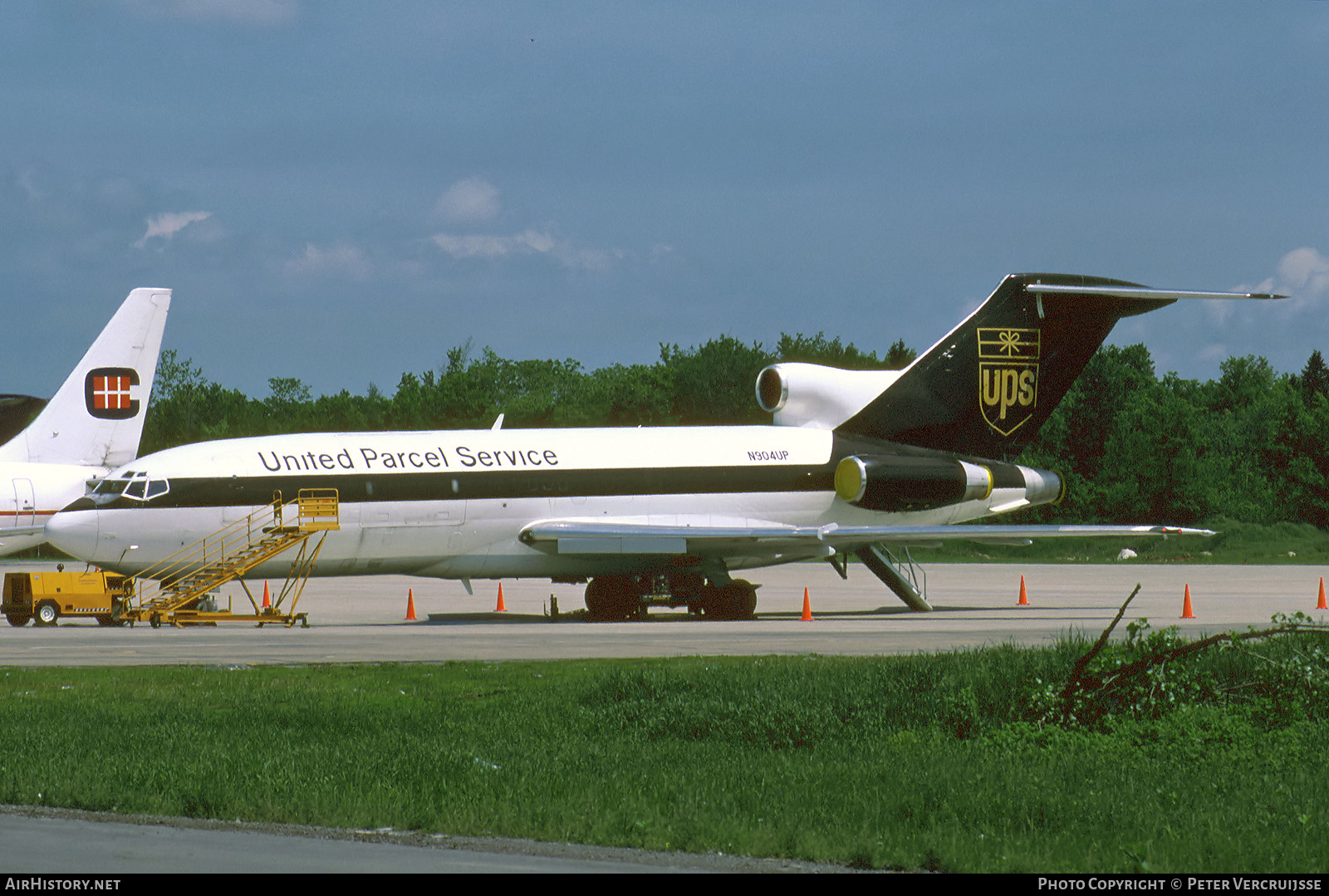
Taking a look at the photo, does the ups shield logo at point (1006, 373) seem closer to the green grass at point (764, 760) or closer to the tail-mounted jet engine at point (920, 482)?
the tail-mounted jet engine at point (920, 482)

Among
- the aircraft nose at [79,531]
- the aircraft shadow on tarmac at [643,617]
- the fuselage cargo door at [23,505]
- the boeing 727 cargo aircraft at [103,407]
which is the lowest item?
the aircraft shadow on tarmac at [643,617]

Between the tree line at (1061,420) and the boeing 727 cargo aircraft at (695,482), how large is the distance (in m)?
38.6

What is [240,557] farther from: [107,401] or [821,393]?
[821,393]

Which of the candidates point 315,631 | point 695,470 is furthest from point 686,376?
point 315,631

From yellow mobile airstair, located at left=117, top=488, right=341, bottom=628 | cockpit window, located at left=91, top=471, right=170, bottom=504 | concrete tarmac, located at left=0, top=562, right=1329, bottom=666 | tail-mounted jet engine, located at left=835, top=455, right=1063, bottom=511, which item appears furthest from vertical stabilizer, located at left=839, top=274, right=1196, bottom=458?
cockpit window, located at left=91, top=471, right=170, bottom=504

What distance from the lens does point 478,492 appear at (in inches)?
1211

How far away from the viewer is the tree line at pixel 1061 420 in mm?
78250

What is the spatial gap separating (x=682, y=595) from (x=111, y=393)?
15.7m

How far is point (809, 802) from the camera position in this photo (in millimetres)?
10344

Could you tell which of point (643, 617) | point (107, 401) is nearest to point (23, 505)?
point (107, 401)

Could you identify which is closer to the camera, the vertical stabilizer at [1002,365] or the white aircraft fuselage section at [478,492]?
the white aircraft fuselage section at [478,492]

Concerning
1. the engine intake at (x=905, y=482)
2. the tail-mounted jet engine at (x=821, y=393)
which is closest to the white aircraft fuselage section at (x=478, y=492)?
the engine intake at (x=905, y=482)

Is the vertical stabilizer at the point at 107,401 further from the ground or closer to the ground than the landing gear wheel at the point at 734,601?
further from the ground
